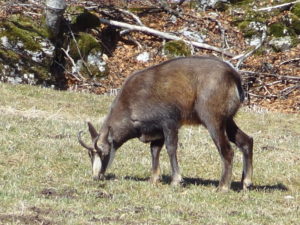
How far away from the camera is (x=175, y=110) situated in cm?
1058

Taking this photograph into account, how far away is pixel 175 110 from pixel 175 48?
1286cm

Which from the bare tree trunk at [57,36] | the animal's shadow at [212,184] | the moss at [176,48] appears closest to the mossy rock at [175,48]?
the moss at [176,48]

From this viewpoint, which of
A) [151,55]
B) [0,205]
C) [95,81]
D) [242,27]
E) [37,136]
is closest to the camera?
[0,205]

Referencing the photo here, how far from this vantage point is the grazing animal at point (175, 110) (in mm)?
10430

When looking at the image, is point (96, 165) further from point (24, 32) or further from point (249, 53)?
point (249, 53)

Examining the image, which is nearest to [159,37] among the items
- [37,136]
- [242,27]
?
[242,27]

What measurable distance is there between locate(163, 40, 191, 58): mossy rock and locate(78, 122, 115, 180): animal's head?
12327mm

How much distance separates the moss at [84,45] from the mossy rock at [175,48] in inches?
83.6

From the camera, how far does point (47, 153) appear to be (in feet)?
38.7

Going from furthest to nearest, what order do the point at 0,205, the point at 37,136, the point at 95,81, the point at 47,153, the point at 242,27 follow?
1. the point at 242,27
2. the point at 95,81
3. the point at 37,136
4. the point at 47,153
5. the point at 0,205

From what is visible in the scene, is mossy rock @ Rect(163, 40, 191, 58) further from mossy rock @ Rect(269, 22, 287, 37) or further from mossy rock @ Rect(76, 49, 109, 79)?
mossy rock @ Rect(269, 22, 287, 37)

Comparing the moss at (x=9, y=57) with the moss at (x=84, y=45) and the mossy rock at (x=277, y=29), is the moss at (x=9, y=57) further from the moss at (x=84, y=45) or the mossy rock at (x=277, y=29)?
the mossy rock at (x=277, y=29)

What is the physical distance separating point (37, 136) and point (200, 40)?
12.1m

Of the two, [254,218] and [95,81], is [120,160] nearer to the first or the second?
[254,218]
